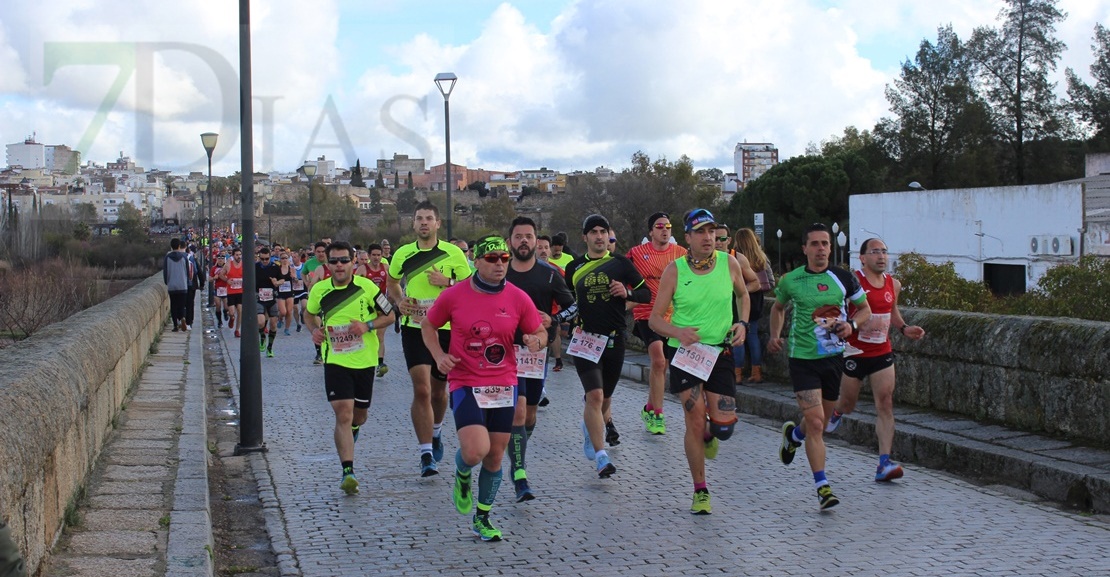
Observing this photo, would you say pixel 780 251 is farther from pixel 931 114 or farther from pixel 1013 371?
pixel 1013 371

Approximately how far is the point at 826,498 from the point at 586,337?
8.84ft

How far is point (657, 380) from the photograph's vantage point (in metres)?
10.9

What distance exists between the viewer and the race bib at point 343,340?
892cm

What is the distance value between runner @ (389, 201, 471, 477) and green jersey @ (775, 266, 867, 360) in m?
2.61

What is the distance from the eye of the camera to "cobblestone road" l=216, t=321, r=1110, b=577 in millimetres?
6457

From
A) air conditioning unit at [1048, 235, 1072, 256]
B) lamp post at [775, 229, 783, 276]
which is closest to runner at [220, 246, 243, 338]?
air conditioning unit at [1048, 235, 1072, 256]

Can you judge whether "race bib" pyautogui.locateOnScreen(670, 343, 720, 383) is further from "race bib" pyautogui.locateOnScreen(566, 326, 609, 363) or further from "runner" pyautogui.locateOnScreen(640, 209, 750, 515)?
"race bib" pyautogui.locateOnScreen(566, 326, 609, 363)

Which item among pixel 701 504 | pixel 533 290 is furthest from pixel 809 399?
pixel 533 290

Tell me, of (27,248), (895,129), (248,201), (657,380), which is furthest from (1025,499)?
(895,129)

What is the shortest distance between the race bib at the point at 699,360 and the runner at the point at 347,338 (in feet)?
8.09

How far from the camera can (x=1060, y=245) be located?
4478 centimetres

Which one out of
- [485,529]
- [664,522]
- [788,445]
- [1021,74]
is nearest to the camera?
[485,529]

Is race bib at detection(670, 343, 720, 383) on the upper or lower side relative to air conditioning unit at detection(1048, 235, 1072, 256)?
lower

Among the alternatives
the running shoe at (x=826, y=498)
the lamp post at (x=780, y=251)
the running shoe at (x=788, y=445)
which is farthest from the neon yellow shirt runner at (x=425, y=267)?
the lamp post at (x=780, y=251)
